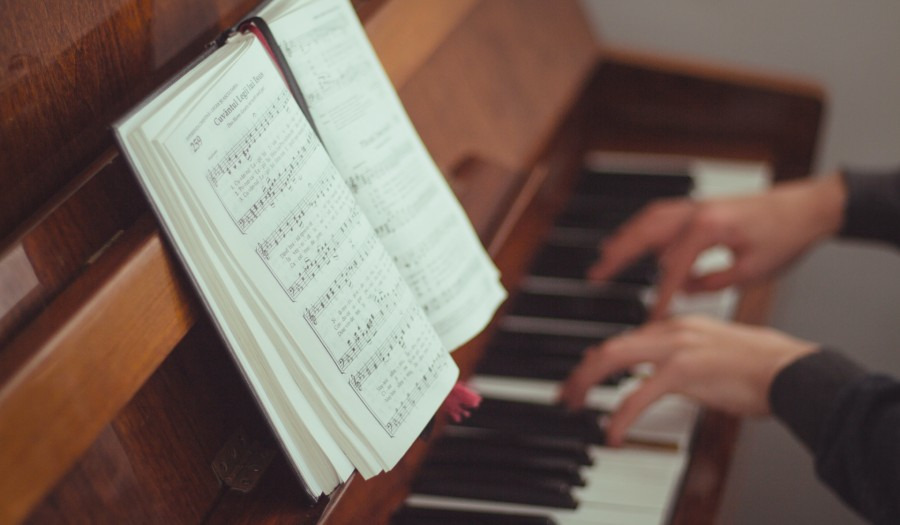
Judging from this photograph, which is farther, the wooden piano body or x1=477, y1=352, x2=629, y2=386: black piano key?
x1=477, y1=352, x2=629, y2=386: black piano key

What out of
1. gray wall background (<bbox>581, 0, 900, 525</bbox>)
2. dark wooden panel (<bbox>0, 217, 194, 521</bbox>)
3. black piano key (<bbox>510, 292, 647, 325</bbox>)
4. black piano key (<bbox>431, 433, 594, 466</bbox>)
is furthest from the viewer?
gray wall background (<bbox>581, 0, 900, 525</bbox>)

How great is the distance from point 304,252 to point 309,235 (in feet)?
0.05

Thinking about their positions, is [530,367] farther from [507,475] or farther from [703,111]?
[703,111]

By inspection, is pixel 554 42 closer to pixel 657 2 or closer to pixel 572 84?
pixel 572 84

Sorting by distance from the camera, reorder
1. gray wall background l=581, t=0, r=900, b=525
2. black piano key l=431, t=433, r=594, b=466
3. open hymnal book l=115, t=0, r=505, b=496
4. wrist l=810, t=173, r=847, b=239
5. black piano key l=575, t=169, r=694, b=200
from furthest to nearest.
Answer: gray wall background l=581, t=0, r=900, b=525, black piano key l=575, t=169, r=694, b=200, wrist l=810, t=173, r=847, b=239, black piano key l=431, t=433, r=594, b=466, open hymnal book l=115, t=0, r=505, b=496

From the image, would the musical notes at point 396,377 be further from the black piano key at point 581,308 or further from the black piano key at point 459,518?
the black piano key at point 581,308

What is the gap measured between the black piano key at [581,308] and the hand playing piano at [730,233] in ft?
0.12

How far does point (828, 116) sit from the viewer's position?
6.98ft

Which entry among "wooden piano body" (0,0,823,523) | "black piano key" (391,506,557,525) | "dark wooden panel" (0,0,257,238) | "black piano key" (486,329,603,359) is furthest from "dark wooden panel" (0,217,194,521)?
"black piano key" (486,329,603,359)

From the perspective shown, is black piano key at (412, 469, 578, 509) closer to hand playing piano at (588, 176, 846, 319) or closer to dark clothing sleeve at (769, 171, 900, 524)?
dark clothing sleeve at (769, 171, 900, 524)

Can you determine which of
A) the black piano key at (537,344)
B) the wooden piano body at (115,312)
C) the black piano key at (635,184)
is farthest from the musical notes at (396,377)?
the black piano key at (635,184)

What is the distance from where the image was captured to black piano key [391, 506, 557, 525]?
3.29ft

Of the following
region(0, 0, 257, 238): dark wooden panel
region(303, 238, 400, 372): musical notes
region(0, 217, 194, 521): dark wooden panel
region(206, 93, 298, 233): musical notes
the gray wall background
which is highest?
region(0, 0, 257, 238): dark wooden panel

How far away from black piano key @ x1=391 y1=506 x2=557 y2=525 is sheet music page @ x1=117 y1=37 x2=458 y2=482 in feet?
0.77
